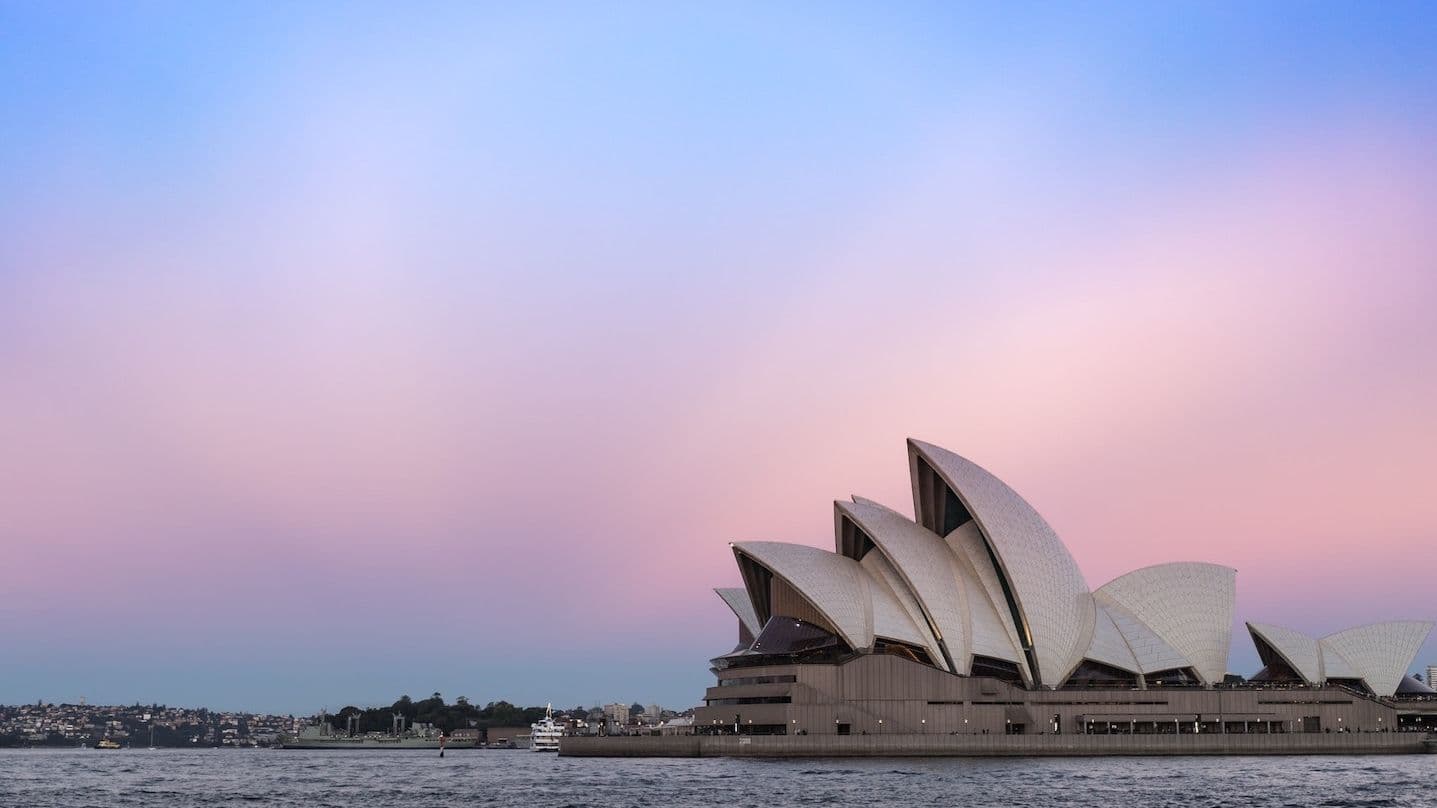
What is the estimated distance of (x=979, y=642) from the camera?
280ft

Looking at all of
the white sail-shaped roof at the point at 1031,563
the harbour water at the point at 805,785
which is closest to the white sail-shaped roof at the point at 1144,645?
the white sail-shaped roof at the point at 1031,563

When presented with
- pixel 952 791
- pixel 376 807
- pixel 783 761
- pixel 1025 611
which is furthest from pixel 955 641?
pixel 376 807

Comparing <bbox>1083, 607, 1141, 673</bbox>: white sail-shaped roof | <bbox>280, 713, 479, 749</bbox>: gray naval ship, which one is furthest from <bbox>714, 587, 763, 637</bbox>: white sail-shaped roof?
<bbox>280, 713, 479, 749</bbox>: gray naval ship

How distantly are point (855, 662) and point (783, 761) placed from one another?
8166 millimetres

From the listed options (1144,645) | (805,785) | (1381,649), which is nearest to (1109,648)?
(1144,645)

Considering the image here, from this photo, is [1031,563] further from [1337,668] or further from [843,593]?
[1337,668]

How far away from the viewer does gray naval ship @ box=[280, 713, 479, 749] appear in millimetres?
173562

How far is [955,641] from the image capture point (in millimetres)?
85500

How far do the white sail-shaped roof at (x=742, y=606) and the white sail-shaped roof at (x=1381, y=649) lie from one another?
3808 cm

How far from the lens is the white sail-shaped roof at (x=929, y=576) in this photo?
84.7 meters

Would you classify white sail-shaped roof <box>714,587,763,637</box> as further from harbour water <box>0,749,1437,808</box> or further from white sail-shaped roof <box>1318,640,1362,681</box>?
white sail-shaped roof <box>1318,640,1362,681</box>

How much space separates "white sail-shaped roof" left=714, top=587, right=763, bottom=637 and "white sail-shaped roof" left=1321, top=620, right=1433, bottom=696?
38080 millimetres

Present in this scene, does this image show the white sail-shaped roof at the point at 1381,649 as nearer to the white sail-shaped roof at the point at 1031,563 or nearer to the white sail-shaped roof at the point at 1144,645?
the white sail-shaped roof at the point at 1144,645

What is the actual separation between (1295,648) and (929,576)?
1102 inches
